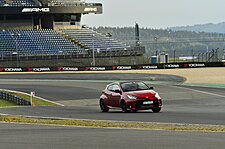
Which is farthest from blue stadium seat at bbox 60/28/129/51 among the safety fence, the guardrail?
the guardrail

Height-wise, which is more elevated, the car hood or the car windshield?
the car windshield

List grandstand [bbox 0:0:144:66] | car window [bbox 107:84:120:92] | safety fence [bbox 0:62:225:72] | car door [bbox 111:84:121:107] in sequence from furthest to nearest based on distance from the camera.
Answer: grandstand [bbox 0:0:144:66] → safety fence [bbox 0:62:225:72] → car window [bbox 107:84:120:92] → car door [bbox 111:84:121:107]

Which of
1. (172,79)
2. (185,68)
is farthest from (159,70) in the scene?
(172,79)

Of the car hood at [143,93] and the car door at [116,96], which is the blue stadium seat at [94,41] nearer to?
the car door at [116,96]

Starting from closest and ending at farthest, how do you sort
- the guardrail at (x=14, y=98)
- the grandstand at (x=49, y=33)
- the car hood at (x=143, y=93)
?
the car hood at (x=143, y=93) < the guardrail at (x=14, y=98) < the grandstand at (x=49, y=33)

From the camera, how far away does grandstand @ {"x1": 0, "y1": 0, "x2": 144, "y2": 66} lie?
256 feet

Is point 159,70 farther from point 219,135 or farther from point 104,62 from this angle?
point 219,135

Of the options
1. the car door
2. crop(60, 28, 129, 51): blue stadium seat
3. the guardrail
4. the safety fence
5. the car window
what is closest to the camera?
the car door

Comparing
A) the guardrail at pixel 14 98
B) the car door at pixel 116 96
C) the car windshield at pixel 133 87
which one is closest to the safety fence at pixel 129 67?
the guardrail at pixel 14 98

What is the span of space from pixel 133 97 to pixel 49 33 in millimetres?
66258

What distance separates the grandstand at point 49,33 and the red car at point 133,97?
52.2 meters

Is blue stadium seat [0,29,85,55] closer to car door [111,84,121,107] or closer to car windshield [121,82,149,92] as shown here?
car door [111,84,121,107]

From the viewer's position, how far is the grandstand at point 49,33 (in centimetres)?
7806

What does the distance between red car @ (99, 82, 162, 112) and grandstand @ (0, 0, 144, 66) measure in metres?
52.2
